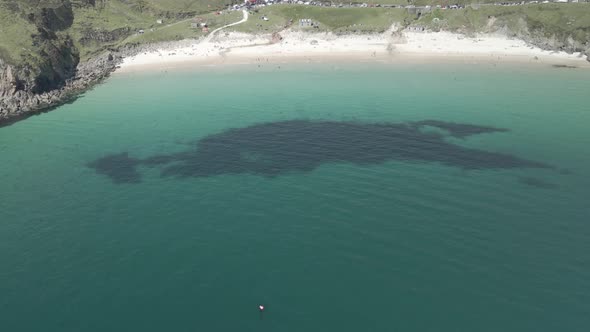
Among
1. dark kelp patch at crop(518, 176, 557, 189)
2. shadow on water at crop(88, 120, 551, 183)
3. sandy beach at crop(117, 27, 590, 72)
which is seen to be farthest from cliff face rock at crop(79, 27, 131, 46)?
dark kelp patch at crop(518, 176, 557, 189)

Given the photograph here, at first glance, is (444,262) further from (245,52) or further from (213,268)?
(245,52)

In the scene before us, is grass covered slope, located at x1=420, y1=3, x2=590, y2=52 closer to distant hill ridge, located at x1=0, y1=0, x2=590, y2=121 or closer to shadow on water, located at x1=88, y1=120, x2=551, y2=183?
distant hill ridge, located at x1=0, y1=0, x2=590, y2=121

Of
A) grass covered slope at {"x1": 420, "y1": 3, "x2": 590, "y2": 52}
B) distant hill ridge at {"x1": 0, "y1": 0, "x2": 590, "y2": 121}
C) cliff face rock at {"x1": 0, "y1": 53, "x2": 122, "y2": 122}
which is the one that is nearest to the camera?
cliff face rock at {"x1": 0, "y1": 53, "x2": 122, "y2": 122}

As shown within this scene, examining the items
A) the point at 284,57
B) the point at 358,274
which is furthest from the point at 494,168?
the point at 284,57

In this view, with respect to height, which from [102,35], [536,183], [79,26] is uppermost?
[79,26]

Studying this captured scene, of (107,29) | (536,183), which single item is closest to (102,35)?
(107,29)

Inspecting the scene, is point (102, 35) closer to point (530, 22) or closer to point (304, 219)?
point (304, 219)
